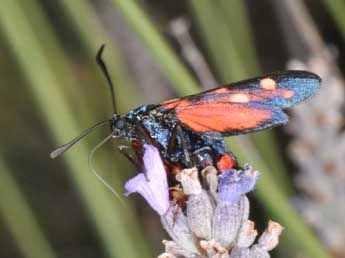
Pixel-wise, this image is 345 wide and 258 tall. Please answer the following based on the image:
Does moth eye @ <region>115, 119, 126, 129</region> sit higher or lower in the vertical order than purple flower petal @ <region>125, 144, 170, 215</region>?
higher

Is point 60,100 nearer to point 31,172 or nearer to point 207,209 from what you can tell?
point 207,209

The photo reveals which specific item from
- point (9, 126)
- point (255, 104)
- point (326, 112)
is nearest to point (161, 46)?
point (255, 104)

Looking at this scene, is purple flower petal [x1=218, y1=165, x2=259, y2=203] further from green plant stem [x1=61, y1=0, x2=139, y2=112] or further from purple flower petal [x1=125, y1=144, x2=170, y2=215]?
green plant stem [x1=61, y1=0, x2=139, y2=112]

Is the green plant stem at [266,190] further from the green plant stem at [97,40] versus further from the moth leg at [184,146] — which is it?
the green plant stem at [97,40]

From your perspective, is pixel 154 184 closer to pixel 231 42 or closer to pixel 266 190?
pixel 266 190

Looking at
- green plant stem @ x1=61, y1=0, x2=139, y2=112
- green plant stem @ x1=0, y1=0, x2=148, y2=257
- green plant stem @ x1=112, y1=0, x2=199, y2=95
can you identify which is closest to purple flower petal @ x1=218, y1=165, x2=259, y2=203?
green plant stem @ x1=112, y1=0, x2=199, y2=95

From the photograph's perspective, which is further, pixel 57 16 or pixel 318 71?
pixel 57 16

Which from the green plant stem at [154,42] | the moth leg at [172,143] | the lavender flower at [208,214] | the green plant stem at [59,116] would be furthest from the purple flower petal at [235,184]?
the green plant stem at [59,116]
